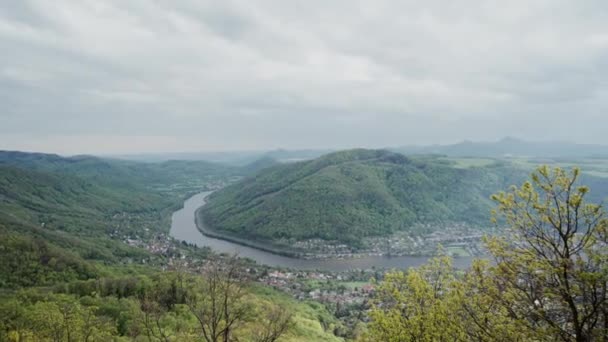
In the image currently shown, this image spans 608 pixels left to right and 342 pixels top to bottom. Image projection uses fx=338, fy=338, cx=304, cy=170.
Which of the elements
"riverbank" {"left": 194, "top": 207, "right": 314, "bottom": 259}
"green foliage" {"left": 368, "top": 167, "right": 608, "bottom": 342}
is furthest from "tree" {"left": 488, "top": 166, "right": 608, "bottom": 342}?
"riverbank" {"left": 194, "top": 207, "right": 314, "bottom": 259}

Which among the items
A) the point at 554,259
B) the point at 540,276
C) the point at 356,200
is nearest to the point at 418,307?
the point at 540,276

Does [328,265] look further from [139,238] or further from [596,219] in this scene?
[596,219]

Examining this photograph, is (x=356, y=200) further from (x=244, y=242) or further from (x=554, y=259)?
(x=554, y=259)

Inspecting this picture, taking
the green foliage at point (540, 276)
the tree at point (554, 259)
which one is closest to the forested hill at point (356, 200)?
the green foliage at point (540, 276)

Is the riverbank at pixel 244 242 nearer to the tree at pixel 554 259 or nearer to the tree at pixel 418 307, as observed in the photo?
the tree at pixel 418 307

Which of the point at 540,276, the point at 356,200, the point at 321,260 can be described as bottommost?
the point at 321,260

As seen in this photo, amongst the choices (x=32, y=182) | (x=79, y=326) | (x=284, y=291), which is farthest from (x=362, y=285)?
(x=32, y=182)
